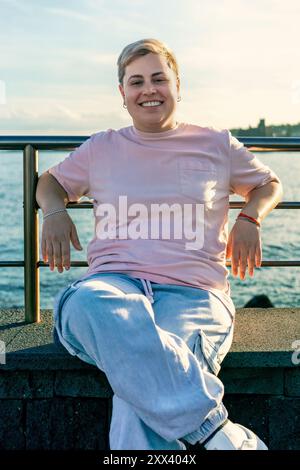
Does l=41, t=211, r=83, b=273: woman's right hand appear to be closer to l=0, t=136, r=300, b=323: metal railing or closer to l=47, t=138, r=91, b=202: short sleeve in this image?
l=47, t=138, r=91, b=202: short sleeve

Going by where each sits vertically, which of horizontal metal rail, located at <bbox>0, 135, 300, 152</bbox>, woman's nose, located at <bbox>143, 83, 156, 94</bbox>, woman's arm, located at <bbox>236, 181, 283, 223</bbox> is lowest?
woman's arm, located at <bbox>236, 181, 283, 223</bbox>

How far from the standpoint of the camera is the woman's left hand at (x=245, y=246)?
10.1 feet

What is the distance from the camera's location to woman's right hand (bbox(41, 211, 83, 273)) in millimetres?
3082

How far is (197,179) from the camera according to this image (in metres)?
3.10

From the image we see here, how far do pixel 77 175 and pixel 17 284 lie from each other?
20.7m

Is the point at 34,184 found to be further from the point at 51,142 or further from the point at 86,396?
the point at 86,396

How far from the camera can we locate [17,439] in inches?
123

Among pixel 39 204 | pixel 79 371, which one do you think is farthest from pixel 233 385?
pixel 39 204

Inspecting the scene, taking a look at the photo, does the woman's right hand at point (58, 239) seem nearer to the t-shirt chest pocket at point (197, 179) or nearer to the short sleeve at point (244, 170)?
the t-shirt chest pocket at point (197, 179)

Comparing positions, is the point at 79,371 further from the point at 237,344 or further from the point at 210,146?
the point at 210,146

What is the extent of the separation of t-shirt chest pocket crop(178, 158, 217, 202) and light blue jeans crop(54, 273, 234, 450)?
1.86 ft

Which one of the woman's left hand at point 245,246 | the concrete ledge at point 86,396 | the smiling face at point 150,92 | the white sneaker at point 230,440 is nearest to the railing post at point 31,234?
the concrete ledge at point 86,396

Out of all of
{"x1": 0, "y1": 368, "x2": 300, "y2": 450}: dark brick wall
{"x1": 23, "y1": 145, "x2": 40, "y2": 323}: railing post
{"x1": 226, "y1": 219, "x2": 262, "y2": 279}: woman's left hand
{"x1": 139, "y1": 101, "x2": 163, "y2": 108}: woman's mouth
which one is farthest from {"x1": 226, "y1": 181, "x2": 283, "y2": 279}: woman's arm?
{"x1": 23, "y1": 145, "x2": 40, "y2": 323}: railing post

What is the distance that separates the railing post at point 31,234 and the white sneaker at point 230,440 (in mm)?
1257
